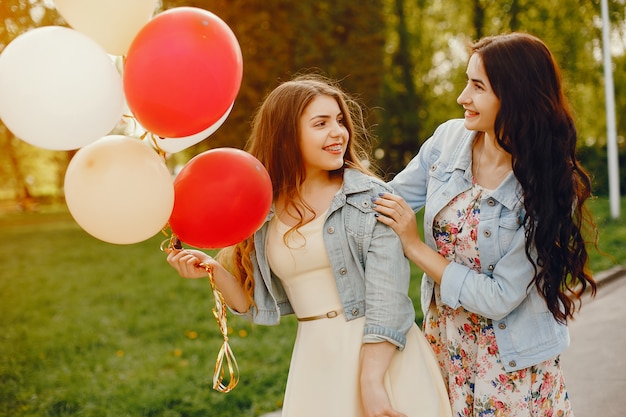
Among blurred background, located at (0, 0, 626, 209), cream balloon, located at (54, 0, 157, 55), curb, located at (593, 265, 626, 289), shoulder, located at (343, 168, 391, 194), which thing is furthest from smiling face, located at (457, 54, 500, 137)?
blurred background, located at (0, 0, 626, 209)

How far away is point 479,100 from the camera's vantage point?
7.51 ft

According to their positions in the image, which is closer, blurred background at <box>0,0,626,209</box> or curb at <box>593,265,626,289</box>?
curb at <box>593,265,626,289</box>

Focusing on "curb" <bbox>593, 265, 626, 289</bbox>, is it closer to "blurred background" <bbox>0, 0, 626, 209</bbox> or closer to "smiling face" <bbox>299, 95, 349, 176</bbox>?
"blurred background" <bbox>0, 0, 626, 209</bbox>

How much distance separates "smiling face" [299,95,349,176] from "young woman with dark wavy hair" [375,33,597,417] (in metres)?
0.24

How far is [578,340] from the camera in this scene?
5047 mm

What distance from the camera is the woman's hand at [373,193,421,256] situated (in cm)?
225

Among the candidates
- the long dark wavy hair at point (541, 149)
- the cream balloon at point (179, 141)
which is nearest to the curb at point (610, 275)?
the long dark wavy hair at point (541, 149)

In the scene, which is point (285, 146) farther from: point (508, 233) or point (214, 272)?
point (508, 233)

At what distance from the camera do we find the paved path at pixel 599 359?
12.8 feet

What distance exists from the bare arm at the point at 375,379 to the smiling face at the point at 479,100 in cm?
84

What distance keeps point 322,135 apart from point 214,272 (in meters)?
0.63

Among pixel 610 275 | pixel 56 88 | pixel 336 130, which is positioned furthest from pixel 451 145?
pixel 610 275

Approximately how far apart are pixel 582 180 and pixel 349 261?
2.88 ft

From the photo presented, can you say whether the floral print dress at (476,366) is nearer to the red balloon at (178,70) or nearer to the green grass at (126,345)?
the green grass at (126,345)
